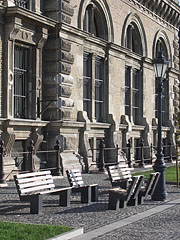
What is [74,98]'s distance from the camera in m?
23.2

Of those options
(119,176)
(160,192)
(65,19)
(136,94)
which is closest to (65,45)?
(65,19)

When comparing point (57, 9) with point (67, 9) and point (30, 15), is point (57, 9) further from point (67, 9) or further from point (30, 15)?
point (30, 15)

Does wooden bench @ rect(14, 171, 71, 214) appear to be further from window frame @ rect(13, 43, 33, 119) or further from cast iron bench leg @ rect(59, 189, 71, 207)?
window frame @ rect(13, 43, 33, 119)

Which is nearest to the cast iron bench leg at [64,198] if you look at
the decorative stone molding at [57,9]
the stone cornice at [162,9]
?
the decorative stone molding at [57,9]

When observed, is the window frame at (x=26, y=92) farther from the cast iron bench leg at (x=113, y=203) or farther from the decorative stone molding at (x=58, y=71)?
the cast iron bench leg at (x=113, y=203)

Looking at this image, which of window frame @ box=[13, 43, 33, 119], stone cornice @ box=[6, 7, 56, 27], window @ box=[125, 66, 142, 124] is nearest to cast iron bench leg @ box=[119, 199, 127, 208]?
window frame @ box=[13, 43, 33, 119]

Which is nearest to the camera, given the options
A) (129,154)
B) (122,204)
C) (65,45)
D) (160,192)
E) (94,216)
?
(94,216)

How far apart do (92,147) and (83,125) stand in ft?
7.81

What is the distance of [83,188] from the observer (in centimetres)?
1371

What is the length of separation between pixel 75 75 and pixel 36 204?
12.3 metres

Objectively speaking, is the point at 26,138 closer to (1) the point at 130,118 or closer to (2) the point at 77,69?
(2) the point at 77,69

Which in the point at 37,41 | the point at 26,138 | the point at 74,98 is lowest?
the point at 26,138


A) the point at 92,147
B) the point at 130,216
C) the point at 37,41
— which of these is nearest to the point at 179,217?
the point at 130,216

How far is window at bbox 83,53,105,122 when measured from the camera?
83.3 ft
